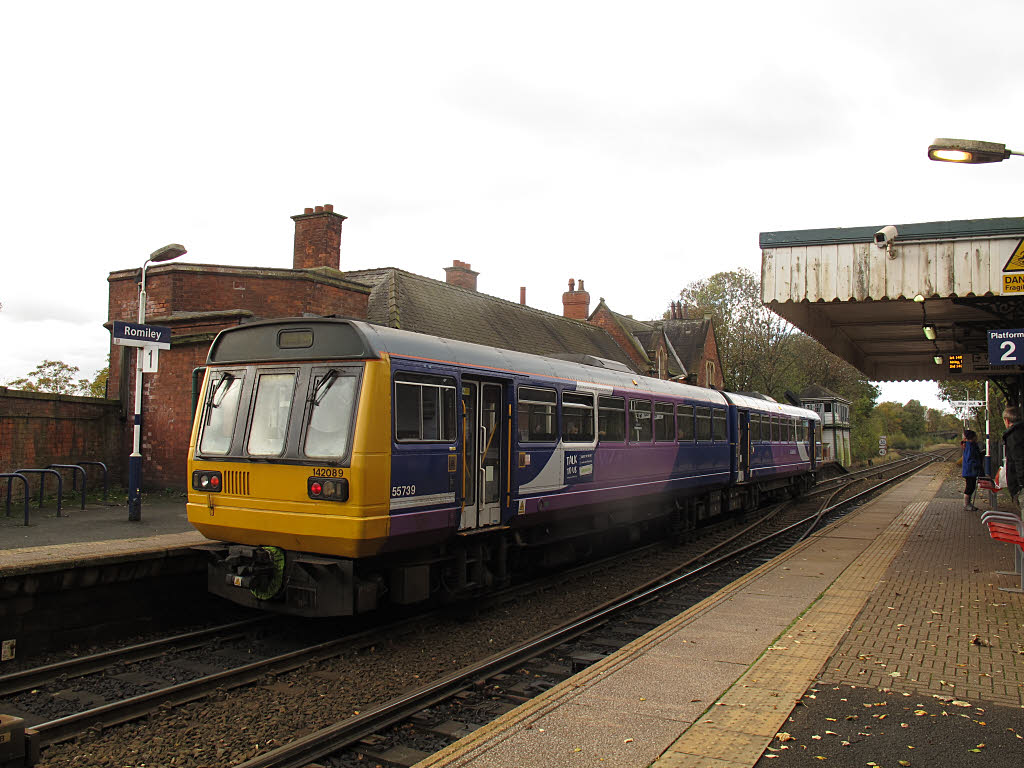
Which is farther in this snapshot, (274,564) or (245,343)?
(245,343)

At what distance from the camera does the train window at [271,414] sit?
24.8 feet

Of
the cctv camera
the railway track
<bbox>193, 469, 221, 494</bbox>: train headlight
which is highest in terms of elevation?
the cctv camera

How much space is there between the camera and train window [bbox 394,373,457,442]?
749 centimetres

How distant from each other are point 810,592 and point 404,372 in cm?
546

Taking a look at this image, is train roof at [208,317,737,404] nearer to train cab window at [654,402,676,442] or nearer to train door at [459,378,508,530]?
train door at [459,378,508,530]

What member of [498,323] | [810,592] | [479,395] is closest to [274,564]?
[479,395]

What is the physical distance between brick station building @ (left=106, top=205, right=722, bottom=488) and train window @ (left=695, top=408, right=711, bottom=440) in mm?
1902

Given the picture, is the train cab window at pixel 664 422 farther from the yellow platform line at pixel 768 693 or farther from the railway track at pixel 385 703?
the yellow platform line at pixel 768 693

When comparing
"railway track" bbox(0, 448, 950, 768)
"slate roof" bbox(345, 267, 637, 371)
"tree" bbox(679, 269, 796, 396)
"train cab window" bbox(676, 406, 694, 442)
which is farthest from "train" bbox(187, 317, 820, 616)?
"tree" bbox(679, 269, 796, 396)

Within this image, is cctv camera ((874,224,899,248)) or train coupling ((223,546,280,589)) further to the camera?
cctv camera ((874,224,899,248))

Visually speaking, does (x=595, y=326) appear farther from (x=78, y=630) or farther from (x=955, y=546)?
(x=78, y=630)

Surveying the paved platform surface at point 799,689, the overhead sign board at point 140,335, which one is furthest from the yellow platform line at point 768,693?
the overhead sign board at point 140,335

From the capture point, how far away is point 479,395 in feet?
28.8

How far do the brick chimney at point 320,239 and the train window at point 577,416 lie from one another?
33.1 ft
